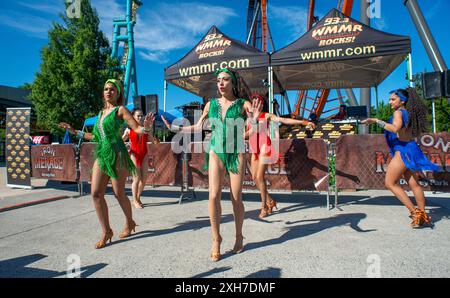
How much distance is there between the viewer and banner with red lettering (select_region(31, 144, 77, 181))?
23.9 feet

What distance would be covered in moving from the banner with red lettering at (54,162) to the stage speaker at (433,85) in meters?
8.76

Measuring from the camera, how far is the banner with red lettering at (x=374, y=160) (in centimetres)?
465

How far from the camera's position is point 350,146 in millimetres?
5137

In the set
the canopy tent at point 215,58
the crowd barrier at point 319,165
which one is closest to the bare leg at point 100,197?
the crowd barrier at point 319,165

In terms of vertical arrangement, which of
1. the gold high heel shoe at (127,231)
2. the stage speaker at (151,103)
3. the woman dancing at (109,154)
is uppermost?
the stage speaker at (151,103)

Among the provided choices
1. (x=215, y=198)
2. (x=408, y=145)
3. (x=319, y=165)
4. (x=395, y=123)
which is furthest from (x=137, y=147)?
(x=408, y=145)

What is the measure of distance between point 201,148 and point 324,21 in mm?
4536

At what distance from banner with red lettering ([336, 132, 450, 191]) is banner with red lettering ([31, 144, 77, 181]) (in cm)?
650

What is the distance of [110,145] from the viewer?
332 centimetres

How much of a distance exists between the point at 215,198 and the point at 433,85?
6.22m

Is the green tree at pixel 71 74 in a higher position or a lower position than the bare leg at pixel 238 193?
higher

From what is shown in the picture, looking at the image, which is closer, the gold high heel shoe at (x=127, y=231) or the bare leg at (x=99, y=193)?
the bare leg at (x=99, y=193)

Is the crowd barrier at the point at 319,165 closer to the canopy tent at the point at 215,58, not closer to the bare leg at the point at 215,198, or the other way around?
the canopy tent at the point at 215,58

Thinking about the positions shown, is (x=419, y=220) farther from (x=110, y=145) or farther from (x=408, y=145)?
(x=110, y=145)
